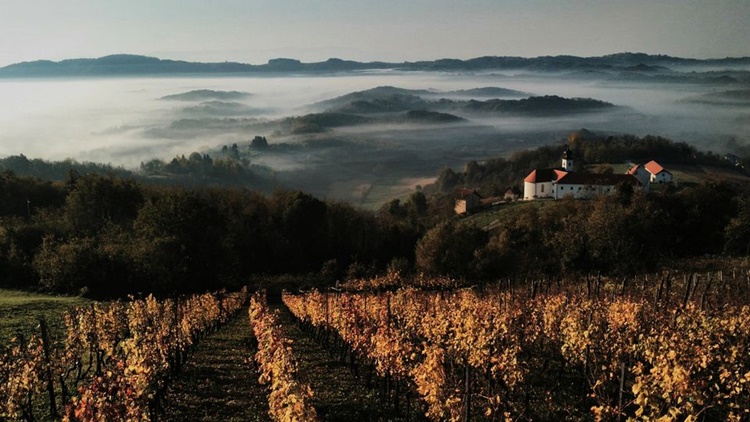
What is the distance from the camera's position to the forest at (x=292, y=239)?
49625mm

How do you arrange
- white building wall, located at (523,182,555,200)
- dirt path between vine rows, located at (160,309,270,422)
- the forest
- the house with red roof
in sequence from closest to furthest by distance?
1. dirt path between vine rows, located at (160,309,270,422)
2. the forest
3. the house with red roof
4. white building wall, located at (523,182,555,200)

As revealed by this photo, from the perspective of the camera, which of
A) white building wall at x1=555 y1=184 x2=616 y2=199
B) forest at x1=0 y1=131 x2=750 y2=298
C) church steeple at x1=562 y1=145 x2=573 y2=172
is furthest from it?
church steeple at x1=562 y1=145 x2=573 y2=172

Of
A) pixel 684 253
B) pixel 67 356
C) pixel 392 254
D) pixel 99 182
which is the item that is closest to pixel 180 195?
pixel 99 182

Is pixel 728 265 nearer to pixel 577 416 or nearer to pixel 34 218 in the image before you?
pixel 577 416

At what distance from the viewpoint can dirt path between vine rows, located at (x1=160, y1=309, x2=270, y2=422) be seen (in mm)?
14969

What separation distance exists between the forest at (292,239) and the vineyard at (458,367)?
2860 cm

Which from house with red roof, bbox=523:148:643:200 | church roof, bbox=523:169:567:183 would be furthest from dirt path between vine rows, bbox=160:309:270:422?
church roof, bbox=523:169:567:183

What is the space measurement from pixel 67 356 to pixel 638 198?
69.4 metres

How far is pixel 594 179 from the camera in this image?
10812 centimetres

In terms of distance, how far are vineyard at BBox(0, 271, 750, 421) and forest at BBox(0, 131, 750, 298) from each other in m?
28.6

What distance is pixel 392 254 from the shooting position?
73.8 meters

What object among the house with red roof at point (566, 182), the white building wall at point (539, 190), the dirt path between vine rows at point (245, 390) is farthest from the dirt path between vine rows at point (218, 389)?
the white building wall at point (539, 190)

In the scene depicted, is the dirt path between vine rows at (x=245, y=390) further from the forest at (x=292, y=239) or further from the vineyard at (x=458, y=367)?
the forest at (x=292, y=239)

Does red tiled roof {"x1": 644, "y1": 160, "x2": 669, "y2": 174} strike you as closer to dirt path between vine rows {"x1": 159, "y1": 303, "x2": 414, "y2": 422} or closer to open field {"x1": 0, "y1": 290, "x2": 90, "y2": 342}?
dirt path between vine rows {"x1": 159, "y1": 303, "x2": 414, "y2": 422}
